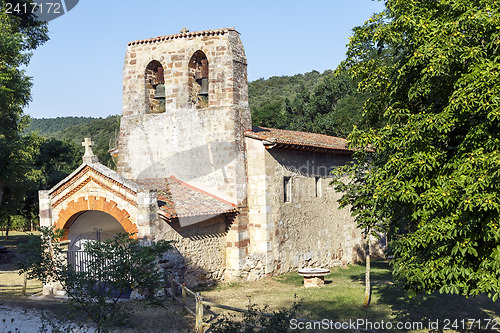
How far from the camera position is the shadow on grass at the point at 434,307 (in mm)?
11148

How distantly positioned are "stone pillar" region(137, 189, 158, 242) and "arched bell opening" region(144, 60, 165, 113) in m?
5.04

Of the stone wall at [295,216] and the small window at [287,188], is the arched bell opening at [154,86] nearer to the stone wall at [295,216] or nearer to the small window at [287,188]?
the stone wall at [295,216]

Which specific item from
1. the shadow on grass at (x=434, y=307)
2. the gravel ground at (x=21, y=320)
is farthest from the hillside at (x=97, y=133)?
the shadow on grass at (x=434, y=307)

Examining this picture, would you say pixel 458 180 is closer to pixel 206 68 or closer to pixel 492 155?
pixel 492 155

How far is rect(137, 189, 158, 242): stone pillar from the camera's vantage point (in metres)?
12.3

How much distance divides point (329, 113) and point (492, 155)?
104ft

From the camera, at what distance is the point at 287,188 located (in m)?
16.5

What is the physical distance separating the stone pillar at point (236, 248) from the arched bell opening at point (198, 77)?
4.18 m

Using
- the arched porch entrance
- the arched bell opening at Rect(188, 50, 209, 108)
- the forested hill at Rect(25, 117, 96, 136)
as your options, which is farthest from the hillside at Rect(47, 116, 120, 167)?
the arched bell opening at Rect(188, 50, 209, 108)

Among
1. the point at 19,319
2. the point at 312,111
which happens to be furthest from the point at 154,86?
the point at 312,111

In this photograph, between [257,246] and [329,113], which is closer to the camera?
[257,246]

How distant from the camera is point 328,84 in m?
39.5

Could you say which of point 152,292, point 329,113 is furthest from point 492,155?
point 329,113

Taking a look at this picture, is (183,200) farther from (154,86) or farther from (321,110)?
(321,110)
